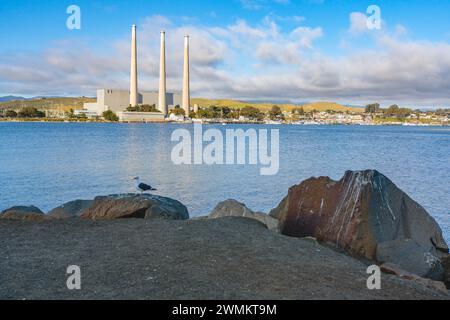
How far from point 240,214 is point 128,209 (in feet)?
9.65

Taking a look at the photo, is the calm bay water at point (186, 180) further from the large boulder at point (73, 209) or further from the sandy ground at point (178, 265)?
the sandy ground at point (178, 265)

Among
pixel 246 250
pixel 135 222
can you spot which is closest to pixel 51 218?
pixel 135 222

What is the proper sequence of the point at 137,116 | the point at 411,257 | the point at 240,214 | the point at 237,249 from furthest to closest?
the point at 137,116 → the point at 240,214 → the point at 411,257 → the point at 237,249

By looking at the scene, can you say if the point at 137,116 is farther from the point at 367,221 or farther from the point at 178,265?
the point at 178,265

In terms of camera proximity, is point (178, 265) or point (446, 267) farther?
point (446, 267)

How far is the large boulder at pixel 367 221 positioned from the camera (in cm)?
1161

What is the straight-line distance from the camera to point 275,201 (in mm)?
25422

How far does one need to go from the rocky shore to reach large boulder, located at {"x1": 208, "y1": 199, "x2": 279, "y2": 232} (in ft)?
0.09

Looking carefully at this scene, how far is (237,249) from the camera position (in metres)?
9.95

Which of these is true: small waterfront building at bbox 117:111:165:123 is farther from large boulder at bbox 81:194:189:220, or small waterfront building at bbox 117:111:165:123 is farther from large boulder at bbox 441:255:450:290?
large boulder at bbox 441:255:450:290

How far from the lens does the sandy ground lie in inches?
296

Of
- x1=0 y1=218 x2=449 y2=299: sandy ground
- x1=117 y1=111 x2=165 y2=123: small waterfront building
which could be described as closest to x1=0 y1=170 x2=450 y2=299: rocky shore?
x1=0 y1=218 x2=449 y2=299: sandy ground

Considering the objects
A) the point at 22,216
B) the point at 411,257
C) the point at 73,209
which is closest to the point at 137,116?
the point at 73,209
